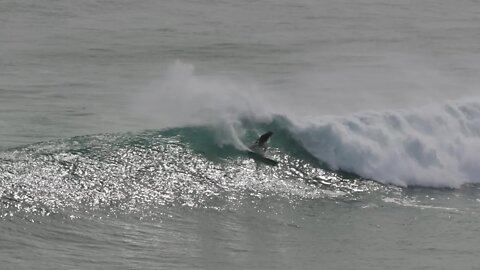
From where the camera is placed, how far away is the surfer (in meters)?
19.6

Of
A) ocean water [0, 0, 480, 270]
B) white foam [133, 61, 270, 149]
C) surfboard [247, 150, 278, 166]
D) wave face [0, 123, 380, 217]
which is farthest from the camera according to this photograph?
white foam [133, 61, 270, 149]

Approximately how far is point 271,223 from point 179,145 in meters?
4.05

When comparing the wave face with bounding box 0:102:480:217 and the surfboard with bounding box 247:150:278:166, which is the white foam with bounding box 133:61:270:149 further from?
the surfboard with bounding box 247:150:278:166

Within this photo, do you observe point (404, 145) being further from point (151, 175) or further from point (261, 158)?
point (151, 175)

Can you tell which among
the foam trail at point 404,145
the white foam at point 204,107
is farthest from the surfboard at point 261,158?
the foam trail at point 404,145

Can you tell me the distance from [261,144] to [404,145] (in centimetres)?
316

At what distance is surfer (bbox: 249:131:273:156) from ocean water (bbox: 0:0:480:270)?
18 cm

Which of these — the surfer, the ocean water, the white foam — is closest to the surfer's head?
the surfer

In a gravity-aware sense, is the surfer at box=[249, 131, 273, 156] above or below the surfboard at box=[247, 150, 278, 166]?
above

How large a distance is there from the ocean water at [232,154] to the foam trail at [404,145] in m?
0.04

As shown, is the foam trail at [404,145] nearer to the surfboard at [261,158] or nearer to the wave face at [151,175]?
the wave face at [151,175]

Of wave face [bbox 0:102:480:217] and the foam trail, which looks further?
the foam trail

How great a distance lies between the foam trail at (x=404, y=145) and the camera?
19.8 meters

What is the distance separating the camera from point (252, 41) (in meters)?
36.0
